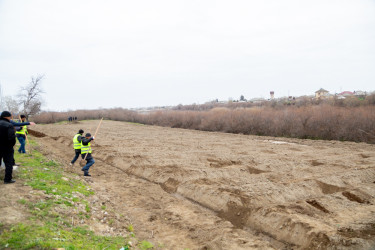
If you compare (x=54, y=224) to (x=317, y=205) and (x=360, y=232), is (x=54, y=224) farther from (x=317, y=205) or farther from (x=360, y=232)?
(x=317, y=205)

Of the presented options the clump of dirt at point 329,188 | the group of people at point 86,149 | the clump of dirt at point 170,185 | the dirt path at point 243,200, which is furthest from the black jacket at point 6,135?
the clump of dirt at point 329,188

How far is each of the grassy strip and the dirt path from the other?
85cm

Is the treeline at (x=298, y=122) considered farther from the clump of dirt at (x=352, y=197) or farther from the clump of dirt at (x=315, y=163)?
the clump of dirt at (x=352, y=197)

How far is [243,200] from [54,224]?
5.03 metres

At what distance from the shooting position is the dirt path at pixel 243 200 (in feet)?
19.8

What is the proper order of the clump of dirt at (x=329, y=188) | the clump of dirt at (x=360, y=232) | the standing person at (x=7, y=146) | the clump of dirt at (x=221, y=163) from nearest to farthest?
the clump of dirt at (x=360, y=232) < the standing person at (x=7, y=146) < the clump of dirt at (x=329, y=188) < the clump of dirt at (x=221, y=163)

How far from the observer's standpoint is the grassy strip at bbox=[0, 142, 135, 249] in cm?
439

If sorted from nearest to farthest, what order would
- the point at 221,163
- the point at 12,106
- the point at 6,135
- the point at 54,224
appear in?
the point at 54,224
the point at 6,135
the point at 221,163
the point at 12,106

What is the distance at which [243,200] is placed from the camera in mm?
7984

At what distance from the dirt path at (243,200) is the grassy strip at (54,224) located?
85cm

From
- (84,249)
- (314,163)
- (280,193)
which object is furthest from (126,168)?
(314,163)

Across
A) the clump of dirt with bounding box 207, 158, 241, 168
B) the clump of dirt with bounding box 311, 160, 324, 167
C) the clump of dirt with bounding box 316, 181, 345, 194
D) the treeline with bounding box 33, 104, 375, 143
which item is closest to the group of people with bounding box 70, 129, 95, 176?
the clump of dirt with bounding box 207, 158, 241, 168

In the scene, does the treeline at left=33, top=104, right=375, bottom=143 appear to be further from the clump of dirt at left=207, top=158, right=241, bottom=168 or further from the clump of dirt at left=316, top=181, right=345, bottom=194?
the clump of dirt at left=316, top=181, right=345, bottom=194

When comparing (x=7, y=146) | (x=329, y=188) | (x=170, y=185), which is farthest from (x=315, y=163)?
(x=7, y=146)
